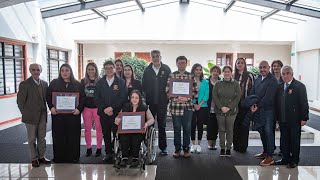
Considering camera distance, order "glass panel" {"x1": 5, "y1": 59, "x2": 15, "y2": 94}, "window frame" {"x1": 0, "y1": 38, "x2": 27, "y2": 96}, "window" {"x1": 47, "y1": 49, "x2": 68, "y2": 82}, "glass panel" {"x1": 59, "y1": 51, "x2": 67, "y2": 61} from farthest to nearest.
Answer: "glass panel" {"x1": 59, "y1": 51, "x2": 67, "y2": 61}, "window" {"x1": 47, "y1": 49, "x2": 68, "y2": 82}, "glass panel" {"x1": 5, "y1": 59, "x2": 15, "y2": 94}, "window frame" {"x1": 0, "y1": 38, "x2": 27, "y2": 96}

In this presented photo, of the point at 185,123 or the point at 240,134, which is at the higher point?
the point at 185,123

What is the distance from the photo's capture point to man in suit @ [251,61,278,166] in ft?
12.4

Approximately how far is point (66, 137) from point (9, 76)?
176 inches

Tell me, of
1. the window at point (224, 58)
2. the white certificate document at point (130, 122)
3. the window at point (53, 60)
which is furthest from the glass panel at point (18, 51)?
the window at point (224, 58)

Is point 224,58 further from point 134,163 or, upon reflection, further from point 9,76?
point 134,163

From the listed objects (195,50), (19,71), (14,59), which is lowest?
(19,71)

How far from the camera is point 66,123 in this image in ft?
12.8

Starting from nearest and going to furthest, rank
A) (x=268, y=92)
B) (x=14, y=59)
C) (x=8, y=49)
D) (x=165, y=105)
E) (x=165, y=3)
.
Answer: (x=268, y=92)
(x=165, y=105)
(x=8, y=49)
(x=14, y=59)
(x=165, y=3)

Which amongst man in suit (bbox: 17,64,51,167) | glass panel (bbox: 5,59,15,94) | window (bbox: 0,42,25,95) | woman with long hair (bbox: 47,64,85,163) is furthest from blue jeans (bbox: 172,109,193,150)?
glass panel (bbox: 5,59,15,94)

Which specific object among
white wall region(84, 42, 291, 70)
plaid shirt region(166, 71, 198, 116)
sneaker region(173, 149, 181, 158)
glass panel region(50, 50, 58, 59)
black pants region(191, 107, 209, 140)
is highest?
white wall region(84, 42, 291, 70)

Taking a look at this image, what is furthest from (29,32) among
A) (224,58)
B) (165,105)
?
(224,58)

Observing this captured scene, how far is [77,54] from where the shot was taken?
42.2 ft

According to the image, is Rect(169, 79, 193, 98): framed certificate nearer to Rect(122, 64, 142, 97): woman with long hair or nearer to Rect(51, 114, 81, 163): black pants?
Rect(122, 64, 142, 97): woman with long hair

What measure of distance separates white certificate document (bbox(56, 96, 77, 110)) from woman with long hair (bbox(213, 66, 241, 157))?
6.58ft
